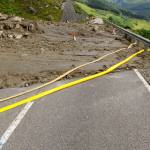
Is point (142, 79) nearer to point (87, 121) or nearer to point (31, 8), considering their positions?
point (87, 121)

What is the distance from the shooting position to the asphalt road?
7094mm

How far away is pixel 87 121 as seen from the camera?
8492 mm

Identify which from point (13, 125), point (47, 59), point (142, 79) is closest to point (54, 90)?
point (142, 79)

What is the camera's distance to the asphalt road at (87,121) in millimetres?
7094

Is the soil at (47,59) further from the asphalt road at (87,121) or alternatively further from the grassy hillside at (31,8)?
the grassy hillside at (31,8)

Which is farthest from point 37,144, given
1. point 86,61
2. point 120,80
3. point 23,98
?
point 86,61

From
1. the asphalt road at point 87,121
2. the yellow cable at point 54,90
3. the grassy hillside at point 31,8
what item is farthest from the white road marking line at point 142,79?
the grassy hillside at point 31,8

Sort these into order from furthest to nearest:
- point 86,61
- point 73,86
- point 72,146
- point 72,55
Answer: point 72,55
point 86,61
point 73,86
point 72,146

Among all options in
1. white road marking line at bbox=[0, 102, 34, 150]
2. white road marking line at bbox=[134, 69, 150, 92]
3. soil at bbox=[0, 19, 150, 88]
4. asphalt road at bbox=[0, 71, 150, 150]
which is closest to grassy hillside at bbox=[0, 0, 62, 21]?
soil at bbox=[0, 19, 150, 88]

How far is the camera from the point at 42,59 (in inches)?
682

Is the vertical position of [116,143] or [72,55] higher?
[116,143]

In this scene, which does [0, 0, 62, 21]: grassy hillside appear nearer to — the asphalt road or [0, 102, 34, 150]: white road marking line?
the asphalt road

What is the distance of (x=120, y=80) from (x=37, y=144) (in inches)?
260

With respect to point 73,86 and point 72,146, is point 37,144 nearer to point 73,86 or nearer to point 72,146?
point 72,146
